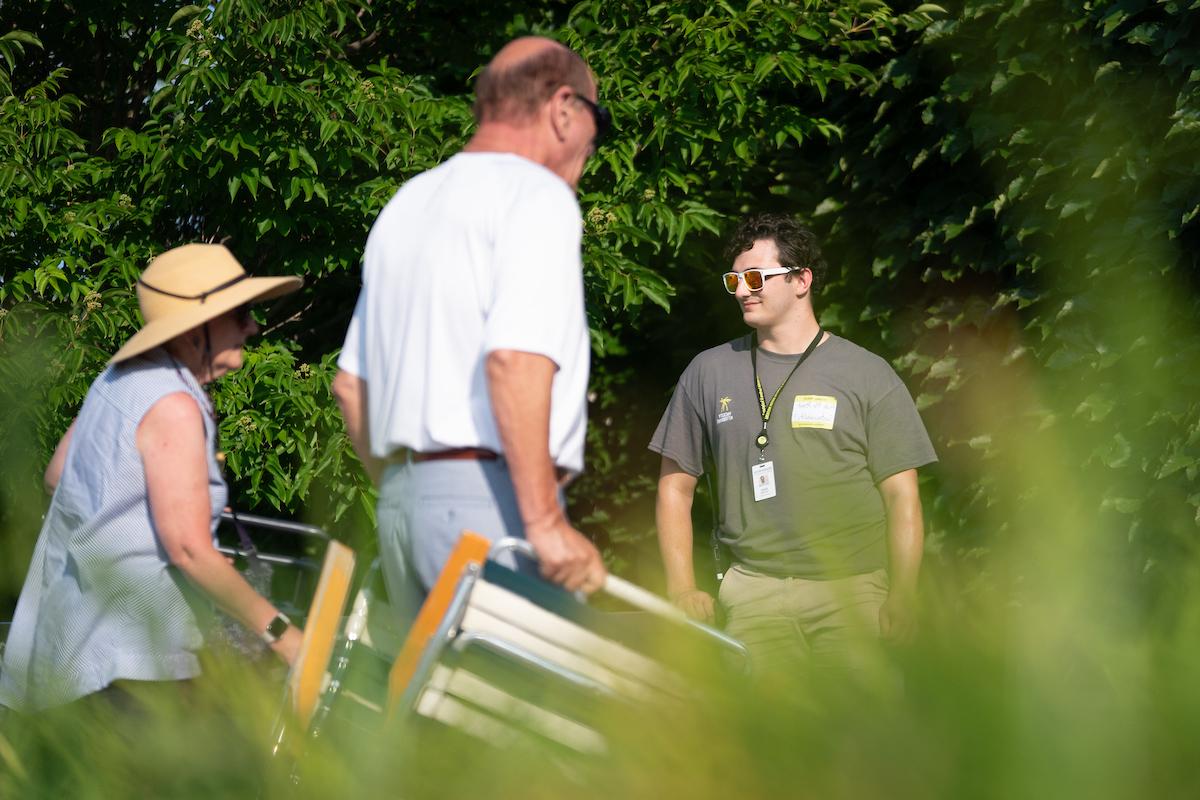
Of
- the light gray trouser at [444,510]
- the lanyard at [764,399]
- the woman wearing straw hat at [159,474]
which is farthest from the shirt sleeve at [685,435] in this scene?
the light gray trouser at [444,510]

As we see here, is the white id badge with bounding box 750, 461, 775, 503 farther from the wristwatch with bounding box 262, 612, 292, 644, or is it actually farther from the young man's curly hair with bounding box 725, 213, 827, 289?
the wristwatch with bounding box 262, 612, 292, 644

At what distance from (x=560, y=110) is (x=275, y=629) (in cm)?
106

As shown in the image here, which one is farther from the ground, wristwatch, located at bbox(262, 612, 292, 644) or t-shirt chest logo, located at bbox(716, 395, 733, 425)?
t-shirt chest logo, located at bbox(716, 395, 733, 425)

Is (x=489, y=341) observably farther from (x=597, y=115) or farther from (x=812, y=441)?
(x=812, y=441)

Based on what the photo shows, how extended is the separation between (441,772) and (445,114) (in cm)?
471

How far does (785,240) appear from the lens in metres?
3.96

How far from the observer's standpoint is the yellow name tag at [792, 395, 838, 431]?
371 cm

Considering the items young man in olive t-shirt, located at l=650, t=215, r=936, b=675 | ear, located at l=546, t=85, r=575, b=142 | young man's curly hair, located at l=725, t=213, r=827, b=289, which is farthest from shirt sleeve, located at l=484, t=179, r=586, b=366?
young man's curly hair, located at l=725, t=213, r=827, b=289

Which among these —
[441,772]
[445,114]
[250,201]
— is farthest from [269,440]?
[441,772]

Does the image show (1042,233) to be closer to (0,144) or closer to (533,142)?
(533,142)

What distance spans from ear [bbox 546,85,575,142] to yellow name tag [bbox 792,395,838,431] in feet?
5.39

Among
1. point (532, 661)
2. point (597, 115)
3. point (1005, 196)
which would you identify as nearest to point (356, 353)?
point (597, 115)

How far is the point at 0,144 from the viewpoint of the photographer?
198 inches

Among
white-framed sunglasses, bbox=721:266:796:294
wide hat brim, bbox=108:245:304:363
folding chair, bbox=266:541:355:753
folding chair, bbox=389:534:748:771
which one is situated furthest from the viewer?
white-framed sunglasses, bbox=721:266:796:294
